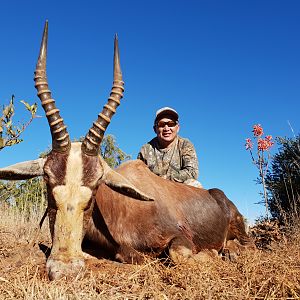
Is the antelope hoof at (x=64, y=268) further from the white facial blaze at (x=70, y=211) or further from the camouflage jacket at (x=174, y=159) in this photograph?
the camouflage jacket at (x=174, y=159)

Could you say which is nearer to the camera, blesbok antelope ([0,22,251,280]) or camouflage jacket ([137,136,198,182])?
blesbok antelope ([0,22,251,280])

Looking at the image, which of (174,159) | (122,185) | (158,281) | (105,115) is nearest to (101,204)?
(122,185)

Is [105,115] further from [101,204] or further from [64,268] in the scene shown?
[64,268]

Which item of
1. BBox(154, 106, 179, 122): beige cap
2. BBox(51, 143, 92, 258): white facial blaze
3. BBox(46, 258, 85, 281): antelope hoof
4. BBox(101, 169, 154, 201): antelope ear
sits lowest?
BBox(46, 258, 85, 281): antelope hoof

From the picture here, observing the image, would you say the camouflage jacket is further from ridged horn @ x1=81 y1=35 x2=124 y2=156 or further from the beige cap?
ridged horn @ x1=81 y1=35 x2=124 y2=156

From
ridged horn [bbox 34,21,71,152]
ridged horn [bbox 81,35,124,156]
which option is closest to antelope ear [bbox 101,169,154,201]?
ridged horn [bbox 81,35,124,156]

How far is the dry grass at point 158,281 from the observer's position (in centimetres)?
305

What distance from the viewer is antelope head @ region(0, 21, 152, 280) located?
3804 millimetres

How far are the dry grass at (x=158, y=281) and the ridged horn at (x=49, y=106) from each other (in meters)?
1.33

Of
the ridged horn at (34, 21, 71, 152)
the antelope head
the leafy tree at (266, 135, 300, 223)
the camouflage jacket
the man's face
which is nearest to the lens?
the antelope head

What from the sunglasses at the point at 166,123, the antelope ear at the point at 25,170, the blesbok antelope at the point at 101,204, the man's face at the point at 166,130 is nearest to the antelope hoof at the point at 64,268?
the blesbok antelope at the point at 101,204

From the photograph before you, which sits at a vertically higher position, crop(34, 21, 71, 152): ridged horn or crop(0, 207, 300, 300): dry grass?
crop(34, 21, 71, 152): ridged horn

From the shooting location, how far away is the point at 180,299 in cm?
304

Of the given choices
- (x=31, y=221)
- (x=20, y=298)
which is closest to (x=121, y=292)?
(x=20, y=298)
